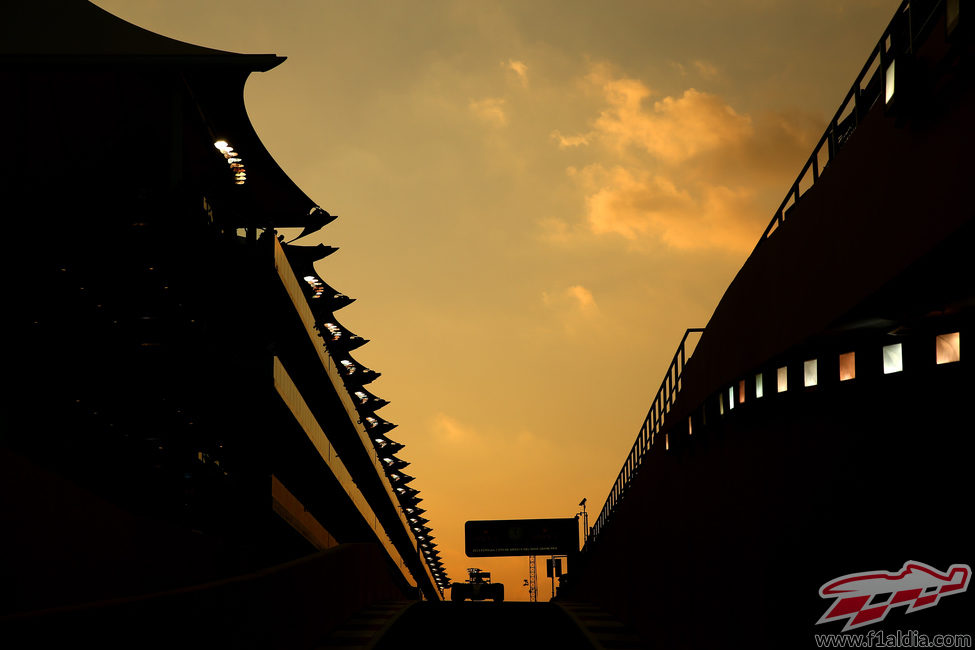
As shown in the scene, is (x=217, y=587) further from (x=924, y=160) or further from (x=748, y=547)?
(x=924, y=160)

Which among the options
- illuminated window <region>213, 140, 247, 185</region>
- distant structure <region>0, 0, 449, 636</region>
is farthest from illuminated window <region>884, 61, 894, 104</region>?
illuminated window <region>213, 140, 247, 185</region>

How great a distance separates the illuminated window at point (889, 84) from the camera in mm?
7748

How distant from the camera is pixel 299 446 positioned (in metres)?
39.8

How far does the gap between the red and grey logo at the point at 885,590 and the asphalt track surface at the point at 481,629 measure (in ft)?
22.9

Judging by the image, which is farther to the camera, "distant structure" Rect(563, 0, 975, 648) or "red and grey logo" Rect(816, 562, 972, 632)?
"red and grey logo" Rect(816, 562, 972, 632)

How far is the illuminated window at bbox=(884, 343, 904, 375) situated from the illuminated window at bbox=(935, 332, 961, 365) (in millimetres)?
345

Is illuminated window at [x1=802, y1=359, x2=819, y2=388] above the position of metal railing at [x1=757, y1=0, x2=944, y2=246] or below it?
below

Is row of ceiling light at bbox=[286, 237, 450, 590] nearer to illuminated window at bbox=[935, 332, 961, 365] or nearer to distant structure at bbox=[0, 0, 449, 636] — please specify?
distant structure at bbox=[0, 0, 449, 636]

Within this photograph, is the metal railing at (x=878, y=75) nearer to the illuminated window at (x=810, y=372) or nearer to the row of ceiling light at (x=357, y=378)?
the illuminated window at (x=810, y=372)

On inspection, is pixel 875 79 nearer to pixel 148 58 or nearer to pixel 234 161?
pixel 148 58

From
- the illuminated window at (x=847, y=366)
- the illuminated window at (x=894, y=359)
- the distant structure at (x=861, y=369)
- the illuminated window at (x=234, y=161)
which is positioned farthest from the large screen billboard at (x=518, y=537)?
the illuminated window at (x=894, y=359)

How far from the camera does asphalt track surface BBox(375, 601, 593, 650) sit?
604 inches

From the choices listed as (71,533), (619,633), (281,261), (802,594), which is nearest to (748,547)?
(802,594)

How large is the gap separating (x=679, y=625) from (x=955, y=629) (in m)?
7.43
